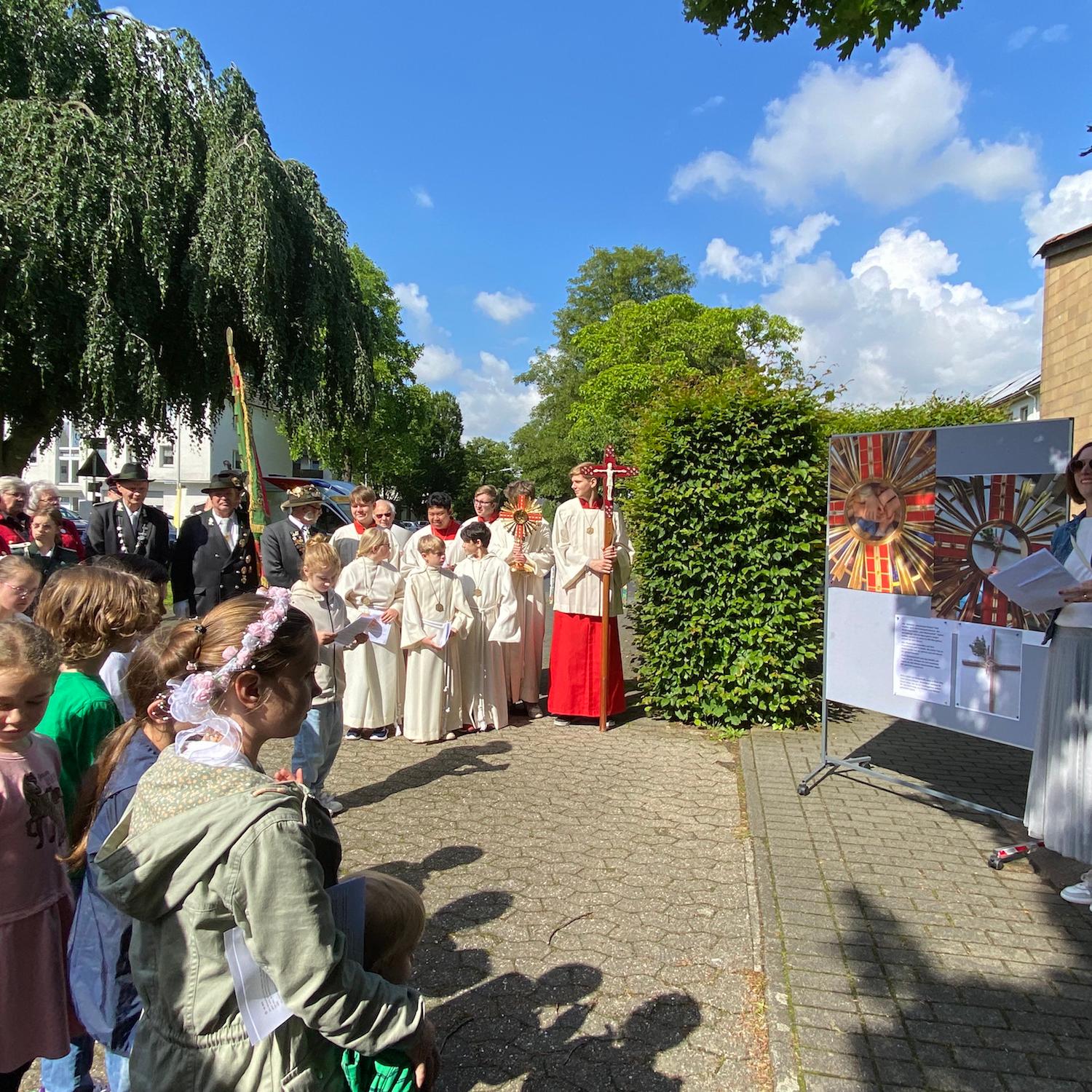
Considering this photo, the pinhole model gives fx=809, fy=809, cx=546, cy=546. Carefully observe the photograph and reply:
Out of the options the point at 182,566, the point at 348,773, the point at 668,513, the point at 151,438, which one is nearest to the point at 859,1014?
the point at 348,773

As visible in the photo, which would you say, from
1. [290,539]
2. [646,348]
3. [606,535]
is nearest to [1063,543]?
[606,535]

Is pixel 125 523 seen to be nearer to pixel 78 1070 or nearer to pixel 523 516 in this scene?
pixel 523 516

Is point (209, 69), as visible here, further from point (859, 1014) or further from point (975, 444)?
point (859, 1014)

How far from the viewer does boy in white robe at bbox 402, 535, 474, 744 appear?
6.74 m

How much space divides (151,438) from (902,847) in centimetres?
1137

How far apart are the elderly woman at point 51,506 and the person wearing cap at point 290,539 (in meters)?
1.51

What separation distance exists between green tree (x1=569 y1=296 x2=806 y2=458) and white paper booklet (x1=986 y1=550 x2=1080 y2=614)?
3216 cm

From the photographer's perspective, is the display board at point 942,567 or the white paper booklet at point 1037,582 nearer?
the white paper booklet at point 1037,582

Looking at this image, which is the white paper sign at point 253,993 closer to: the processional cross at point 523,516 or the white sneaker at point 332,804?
the white sneaker at point 332,804

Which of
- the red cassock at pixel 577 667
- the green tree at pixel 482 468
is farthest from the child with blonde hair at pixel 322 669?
the green tree at pixel 482 468

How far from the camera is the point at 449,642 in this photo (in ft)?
23.2

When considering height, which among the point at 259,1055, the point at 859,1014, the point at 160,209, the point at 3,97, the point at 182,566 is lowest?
the point at 859,1014

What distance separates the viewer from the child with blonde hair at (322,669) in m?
4.47

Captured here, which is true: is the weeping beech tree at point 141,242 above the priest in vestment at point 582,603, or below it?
above
